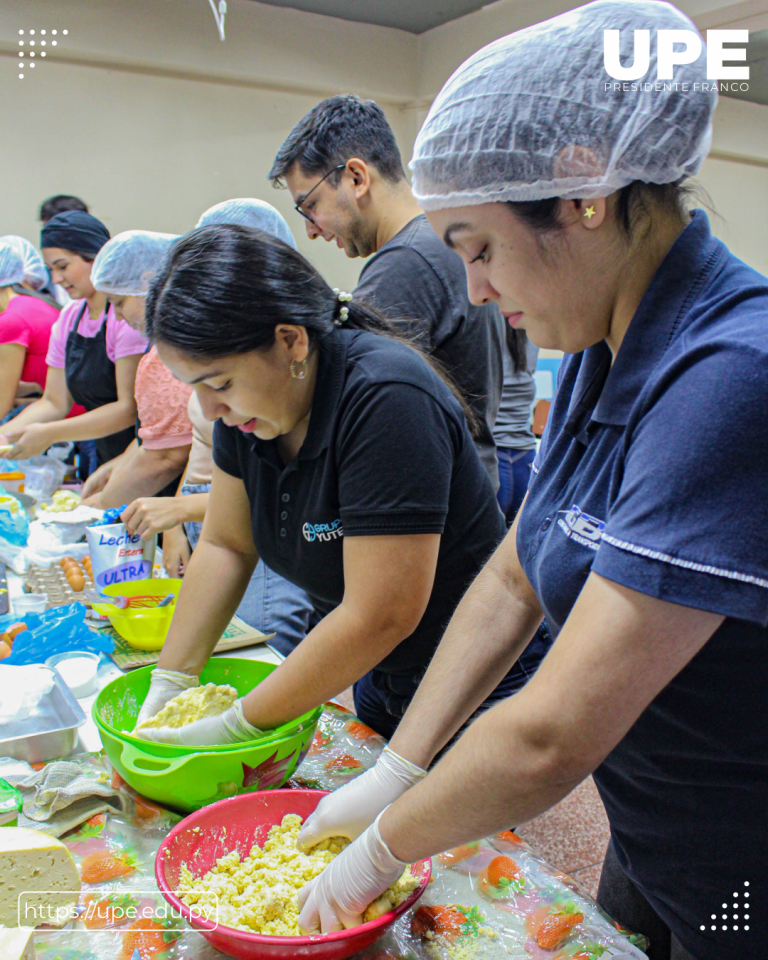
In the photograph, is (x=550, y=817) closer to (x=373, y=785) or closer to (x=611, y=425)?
(x=373, y=785)

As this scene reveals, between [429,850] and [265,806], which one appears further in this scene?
[265,806]

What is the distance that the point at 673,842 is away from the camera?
0.83m

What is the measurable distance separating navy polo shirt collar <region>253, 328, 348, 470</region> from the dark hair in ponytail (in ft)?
0.21

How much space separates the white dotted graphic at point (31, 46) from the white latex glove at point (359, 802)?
18.7 ft

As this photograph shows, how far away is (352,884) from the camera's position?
82cm

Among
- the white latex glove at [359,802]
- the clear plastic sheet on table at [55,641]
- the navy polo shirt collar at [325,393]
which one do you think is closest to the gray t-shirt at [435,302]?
the navy polo shirt collar at [325,393]

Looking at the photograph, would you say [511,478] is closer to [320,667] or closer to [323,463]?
[323,463]

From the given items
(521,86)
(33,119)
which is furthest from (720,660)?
(33,119)

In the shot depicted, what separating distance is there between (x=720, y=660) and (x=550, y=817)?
1.92 meters

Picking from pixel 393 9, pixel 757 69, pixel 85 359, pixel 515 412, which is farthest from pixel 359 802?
pixel 757 69

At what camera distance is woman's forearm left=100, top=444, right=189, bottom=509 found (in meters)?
2.44

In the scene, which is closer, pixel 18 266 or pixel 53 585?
pixel 53 585

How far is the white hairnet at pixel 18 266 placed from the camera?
4.01 metres

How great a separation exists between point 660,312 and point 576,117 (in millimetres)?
203
